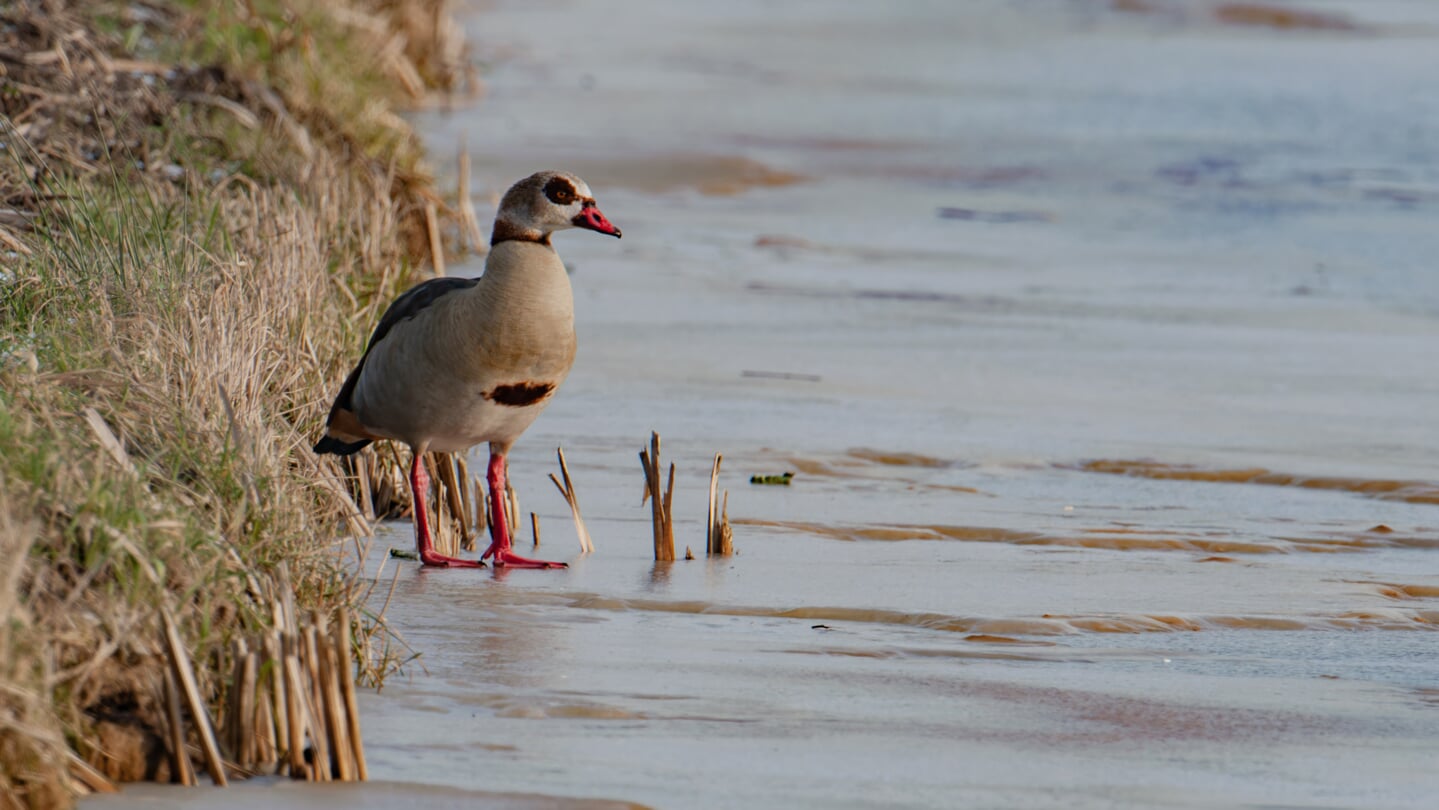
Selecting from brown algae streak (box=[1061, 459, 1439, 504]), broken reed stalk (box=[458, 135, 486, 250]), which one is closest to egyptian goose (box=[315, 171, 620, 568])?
brown algae streak (box=[1061, 459, 1439, 504])

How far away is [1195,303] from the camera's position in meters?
11.2

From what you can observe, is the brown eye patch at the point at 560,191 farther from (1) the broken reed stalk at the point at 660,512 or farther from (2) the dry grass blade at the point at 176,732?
(2) the dry grass blade at the point at 176,732

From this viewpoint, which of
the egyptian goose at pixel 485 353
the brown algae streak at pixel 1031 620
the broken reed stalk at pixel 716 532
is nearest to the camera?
the brown algae streak at pixel 1031 620

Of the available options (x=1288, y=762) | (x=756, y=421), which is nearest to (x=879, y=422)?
(x=756, y=421)

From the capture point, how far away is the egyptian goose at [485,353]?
5.76m

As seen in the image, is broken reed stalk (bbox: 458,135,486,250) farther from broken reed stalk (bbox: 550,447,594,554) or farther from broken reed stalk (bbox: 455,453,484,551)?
broken reed stalk (bbox: 550,447,594,554)

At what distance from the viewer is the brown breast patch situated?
5.83 metres

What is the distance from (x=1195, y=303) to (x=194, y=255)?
6284 millimetres

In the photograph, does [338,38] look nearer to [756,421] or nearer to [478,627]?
[756,421]

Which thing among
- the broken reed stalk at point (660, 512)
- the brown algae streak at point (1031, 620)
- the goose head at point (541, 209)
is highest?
Answer: the goose head at point (541, 209)

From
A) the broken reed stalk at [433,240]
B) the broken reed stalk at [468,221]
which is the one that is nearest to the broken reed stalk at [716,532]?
the broken reed stalk at [433,240]

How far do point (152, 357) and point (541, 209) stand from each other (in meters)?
→ 1.16

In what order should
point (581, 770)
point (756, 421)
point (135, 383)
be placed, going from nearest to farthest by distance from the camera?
1. point (581, 770)
2. point (135, 383)
3. point (756, 421)

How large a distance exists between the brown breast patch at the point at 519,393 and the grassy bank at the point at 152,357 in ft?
1.70
